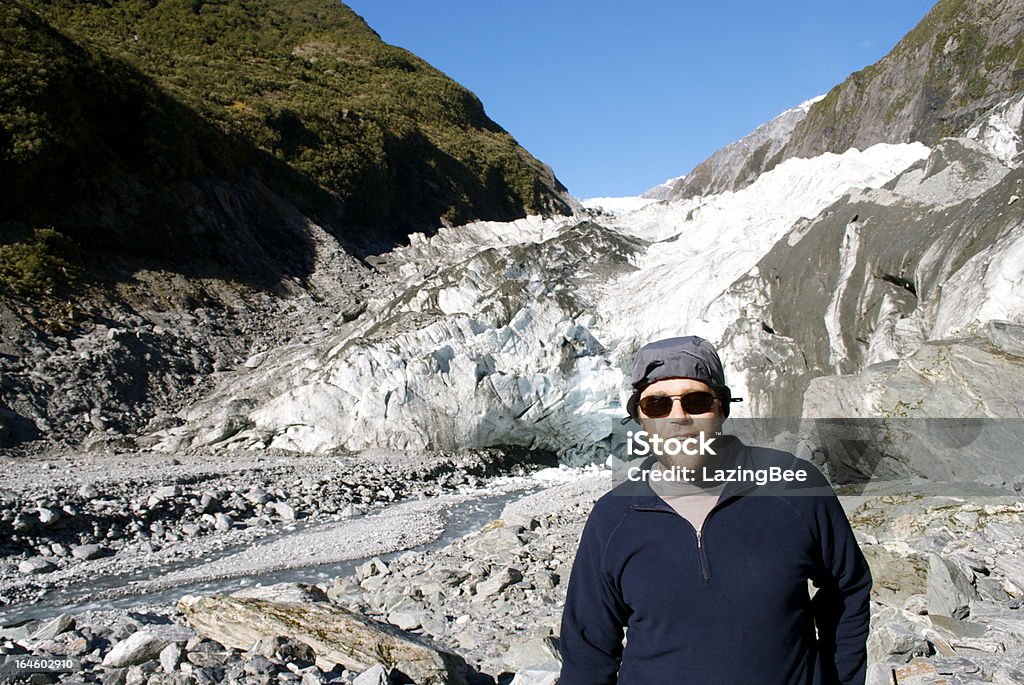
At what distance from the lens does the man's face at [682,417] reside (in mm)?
2371

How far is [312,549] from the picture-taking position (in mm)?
12336

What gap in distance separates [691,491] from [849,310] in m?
15.3

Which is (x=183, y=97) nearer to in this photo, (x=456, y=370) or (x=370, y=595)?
(x=456, y=370)

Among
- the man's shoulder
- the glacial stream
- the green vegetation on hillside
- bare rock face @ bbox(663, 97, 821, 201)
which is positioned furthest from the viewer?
bare rock face @ bbox(663, 97, 821, 201)

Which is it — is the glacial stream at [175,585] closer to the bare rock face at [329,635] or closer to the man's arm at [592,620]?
the bare rock face at [329,635]

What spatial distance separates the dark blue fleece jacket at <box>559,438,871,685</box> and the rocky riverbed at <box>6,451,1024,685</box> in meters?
2.79

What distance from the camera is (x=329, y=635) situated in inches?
242

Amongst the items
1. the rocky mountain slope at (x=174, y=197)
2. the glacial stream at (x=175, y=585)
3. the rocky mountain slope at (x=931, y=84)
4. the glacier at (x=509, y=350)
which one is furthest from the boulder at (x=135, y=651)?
the rocky mountain slope at (x=931, y=84)

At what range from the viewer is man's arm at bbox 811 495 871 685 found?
7.47 feet

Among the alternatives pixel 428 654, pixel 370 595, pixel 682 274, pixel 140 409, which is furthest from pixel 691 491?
pixel 140 409

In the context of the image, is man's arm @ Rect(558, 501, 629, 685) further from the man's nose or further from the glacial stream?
the glacial stream

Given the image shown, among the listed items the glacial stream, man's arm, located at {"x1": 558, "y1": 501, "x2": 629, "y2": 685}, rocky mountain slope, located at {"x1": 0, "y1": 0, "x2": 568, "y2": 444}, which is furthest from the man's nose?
rocky mountain slope, located at {"x1": 0, "y1": 0, "x2": 568, "y2": 444}

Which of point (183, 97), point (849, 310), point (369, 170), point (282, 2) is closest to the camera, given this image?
point (849, 310)

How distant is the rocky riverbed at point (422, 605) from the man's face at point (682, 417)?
3.21 m
